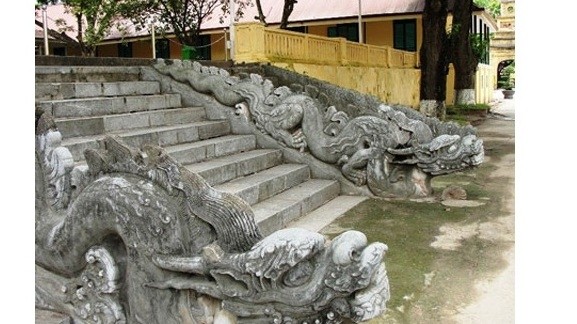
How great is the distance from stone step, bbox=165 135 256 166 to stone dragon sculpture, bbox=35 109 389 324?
2.07 metres

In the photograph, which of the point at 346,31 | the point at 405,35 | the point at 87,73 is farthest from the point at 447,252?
the point at 346,31

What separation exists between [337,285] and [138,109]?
4.31 m

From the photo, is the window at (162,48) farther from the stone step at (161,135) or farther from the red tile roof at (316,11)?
the stone step at (161,135)

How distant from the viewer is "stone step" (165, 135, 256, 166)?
5.48m

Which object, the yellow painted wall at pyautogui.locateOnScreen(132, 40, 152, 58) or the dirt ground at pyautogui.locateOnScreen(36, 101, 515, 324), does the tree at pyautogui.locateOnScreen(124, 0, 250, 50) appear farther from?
the dirt ground at pyautogui.locateOnScreen(36, 101, 515, 324)

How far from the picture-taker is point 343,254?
246 centimetres

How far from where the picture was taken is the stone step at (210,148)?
5.48 metres

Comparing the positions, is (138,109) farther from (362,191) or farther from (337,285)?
(337,285)

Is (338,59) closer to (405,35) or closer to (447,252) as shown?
(405,35)

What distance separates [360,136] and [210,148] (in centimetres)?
154

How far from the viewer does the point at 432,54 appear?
14141mm

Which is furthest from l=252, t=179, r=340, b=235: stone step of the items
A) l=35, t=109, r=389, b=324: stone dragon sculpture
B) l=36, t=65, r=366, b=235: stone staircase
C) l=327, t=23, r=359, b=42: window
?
l=327, t=23, r=359, b=42: window

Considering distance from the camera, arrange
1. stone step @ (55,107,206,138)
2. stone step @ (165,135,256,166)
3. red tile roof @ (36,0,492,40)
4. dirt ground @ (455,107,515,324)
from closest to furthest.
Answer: dirt ground @ (455,107,515,324) → stone step @ (55,107,206,138) → stone step @ (165,135,256,166) → red tile roof @ (36,0,492,40)

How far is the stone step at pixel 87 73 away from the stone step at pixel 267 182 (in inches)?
75.7
